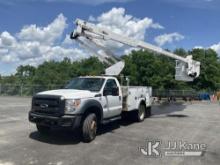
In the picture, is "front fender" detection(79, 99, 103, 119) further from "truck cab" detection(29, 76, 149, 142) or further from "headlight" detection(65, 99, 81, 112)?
"headlight" detection(65, 99, 81, 112)

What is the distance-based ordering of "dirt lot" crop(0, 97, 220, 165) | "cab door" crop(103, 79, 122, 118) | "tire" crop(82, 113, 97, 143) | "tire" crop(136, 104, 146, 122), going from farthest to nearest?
"tire" crop(136, 104, 146, 122)
"cab door" crop(103, 79, 122, 118)
"tire" crop(82, 113, 97, 143)
"dirt lot" crop(0, 97, 220, 165)

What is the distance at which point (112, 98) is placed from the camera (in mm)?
11805

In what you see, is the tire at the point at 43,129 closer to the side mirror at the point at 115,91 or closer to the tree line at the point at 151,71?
the side mirror at the point at 115,91

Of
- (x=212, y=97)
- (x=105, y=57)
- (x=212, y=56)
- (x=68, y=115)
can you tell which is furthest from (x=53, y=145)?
(x=212, y=56)

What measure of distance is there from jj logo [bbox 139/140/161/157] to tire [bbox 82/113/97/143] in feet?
5.44

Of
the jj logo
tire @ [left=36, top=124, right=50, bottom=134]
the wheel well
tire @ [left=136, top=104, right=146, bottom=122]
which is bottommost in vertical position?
the jj logo

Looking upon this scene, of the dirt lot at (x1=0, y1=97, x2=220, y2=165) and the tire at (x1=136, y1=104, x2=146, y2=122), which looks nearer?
the dirt lot at (x1=0, y1=97, x2=220, y2=165)

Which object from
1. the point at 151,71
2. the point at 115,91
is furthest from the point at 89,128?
the point at 151,71

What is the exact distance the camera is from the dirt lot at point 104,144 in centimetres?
805

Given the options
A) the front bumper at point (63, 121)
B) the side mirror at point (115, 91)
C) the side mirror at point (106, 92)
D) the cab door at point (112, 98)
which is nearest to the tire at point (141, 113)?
the cab door at point (112, 98)

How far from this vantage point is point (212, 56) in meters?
76.4

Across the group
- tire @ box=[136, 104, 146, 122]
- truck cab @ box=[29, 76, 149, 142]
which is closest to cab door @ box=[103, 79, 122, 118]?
truck cab @ box=[29, 76, 149, 142]

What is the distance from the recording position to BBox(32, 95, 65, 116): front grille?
9.61m

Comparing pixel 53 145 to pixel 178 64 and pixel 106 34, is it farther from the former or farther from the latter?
pixel 178 64
